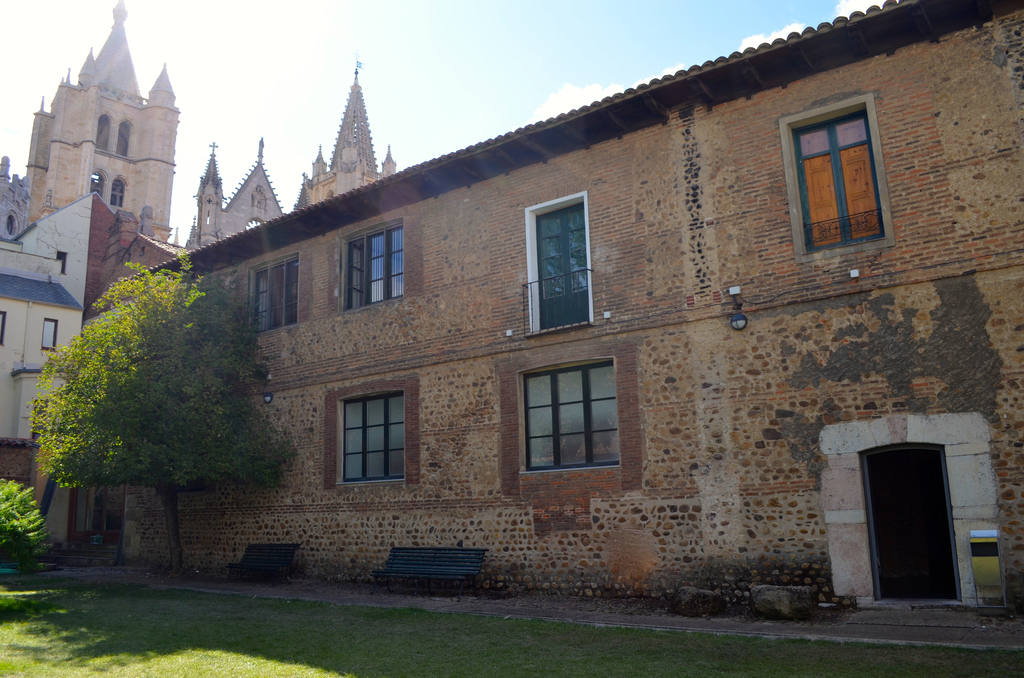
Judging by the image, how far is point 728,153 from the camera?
423 inches

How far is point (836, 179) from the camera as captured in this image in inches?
396

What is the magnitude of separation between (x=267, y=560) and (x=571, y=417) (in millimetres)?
6908

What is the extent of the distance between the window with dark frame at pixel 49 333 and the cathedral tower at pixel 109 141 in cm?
3070

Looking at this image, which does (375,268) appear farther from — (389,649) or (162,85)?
(162,85)

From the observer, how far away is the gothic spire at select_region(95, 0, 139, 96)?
199 ft

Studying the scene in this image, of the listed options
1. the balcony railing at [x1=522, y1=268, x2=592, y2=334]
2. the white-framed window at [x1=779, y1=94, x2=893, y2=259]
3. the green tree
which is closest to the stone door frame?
the white-framed window at [x1=779, y1=94, x2=893, y2=259]

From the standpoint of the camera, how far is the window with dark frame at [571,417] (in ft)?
37.1

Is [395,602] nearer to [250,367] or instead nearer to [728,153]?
[250,367]

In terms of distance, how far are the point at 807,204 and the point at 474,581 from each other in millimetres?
7484

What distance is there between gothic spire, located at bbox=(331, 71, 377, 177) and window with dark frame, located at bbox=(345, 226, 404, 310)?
37.8 metres

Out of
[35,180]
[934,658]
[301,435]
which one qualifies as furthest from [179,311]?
[35,180]

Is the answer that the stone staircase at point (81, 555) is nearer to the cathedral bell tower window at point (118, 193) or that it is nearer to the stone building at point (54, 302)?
the stone building at point (54, 302)

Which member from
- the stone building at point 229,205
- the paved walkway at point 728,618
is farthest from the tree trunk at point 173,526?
the stone building at point 229,205

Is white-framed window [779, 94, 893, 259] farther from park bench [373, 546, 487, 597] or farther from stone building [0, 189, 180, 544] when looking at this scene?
stone building [0, 189, 180, 544]
